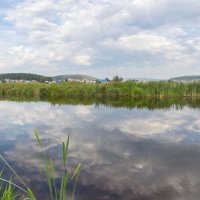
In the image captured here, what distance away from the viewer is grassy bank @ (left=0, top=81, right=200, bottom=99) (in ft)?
102

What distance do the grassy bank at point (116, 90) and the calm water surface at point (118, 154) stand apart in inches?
589

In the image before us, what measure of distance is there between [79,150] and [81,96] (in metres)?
24.8

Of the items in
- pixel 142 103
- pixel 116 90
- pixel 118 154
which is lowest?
pixel 118 154

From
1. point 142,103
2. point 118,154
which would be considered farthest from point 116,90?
point 118,154

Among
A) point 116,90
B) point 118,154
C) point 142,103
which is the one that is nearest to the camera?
point 118,154

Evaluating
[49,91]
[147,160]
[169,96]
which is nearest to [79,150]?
[147,160]

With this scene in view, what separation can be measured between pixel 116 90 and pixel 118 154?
953 inches

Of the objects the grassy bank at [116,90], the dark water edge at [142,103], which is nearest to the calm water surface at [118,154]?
the dark water edge at [142,103]

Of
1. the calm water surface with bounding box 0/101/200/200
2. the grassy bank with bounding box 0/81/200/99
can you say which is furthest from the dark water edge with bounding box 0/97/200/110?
the calm water surface with bounding box 0/101/200/200

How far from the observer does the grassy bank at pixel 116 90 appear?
31.0 metres

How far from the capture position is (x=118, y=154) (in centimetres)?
901

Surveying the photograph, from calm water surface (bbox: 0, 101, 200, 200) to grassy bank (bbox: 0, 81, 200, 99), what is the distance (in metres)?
15.0

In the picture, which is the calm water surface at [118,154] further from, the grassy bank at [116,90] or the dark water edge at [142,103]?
the grassy bank at [116,90]

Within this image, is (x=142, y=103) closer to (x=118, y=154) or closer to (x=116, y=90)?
(x=116, y=90)
